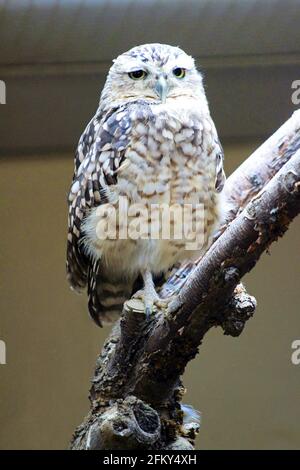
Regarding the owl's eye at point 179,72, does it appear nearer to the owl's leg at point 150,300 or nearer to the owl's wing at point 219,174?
the owl's wing at point 219,174

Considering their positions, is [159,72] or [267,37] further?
[267,37]

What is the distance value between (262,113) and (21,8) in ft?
1.98

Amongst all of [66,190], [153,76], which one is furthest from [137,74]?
[66,190]

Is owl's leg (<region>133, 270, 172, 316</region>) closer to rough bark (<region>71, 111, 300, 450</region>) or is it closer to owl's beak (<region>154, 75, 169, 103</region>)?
rough bark (<region>71, 111, 300, 450</region>)

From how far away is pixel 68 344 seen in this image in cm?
171

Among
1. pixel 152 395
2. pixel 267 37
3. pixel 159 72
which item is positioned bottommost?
pixel 152 395

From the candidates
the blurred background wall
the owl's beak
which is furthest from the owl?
the blurred background wall

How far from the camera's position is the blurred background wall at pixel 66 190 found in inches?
60.8

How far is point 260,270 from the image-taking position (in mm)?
1718

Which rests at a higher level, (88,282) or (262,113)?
(262,113)

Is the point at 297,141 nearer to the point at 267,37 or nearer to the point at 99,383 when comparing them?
the point at 267,37

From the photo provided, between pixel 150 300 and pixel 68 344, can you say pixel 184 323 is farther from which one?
pixel 68 344

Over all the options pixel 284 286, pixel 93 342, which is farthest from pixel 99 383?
pixel 284 286

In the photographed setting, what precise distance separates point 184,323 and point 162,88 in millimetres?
476
